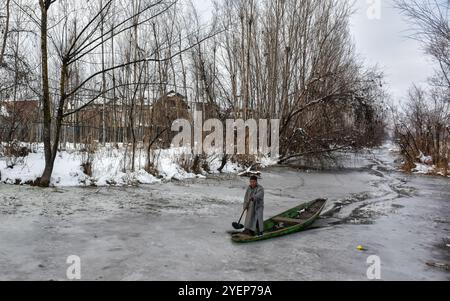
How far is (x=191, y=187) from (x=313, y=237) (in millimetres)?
7945

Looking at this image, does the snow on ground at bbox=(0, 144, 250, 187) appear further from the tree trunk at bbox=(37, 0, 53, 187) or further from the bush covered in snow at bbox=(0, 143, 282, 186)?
the tree trunk at bbox=(37, 0, 53, 187)

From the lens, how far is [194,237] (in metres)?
8.27

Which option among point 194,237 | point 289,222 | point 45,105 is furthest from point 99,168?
point 289,222

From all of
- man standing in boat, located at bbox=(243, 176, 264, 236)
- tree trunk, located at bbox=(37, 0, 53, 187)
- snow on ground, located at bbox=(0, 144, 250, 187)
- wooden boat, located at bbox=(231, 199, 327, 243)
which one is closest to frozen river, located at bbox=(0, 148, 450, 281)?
wooden boat, located at bbox=(231, 199, 327, 243)

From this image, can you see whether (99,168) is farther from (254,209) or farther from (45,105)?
(254,209)

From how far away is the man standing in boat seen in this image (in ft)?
26.7

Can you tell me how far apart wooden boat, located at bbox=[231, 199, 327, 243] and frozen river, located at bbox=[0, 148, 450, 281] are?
0.20 m

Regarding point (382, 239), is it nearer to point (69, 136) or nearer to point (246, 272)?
point (246, 272)

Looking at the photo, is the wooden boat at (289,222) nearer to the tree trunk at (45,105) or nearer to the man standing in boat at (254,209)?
the man standing in boat at (254,209)

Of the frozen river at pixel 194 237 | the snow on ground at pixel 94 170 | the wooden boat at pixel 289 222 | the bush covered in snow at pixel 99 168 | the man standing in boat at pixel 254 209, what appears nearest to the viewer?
the frozen river at pixel 194 237

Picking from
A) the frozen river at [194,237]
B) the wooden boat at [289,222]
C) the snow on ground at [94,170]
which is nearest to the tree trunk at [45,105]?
the snow on ground at [94,170]

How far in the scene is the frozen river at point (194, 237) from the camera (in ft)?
20.4

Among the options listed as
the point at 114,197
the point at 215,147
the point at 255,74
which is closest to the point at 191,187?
the point at 114,197

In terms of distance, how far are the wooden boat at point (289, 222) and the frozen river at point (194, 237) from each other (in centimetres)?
20
